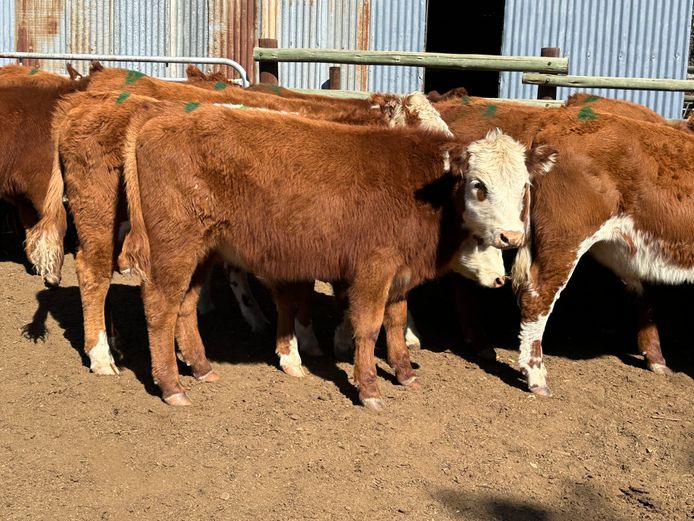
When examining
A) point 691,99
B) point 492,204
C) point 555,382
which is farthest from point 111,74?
point 691,99

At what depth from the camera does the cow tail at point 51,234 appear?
20.4 ft

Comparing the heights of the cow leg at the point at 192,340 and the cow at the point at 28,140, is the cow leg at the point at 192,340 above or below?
below

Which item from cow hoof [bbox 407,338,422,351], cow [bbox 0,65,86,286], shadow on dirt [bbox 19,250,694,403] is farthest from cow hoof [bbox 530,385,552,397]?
cow [bbox 0,65,86,286]

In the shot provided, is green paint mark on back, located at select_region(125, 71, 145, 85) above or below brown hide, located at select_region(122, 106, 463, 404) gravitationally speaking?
above

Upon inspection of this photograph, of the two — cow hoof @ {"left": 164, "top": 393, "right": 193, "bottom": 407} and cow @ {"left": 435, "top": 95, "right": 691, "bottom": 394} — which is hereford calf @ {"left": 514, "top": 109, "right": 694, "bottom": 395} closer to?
cow @ {"left": 435, "top": 95, "right": 691, "bottom": 394}

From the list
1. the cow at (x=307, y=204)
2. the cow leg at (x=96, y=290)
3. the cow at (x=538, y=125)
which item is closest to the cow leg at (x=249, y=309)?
the cow leg at (x=96, y=290)

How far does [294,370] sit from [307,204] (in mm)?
1397

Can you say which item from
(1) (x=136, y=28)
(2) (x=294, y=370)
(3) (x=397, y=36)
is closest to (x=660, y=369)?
(2) (x=294, y=370)

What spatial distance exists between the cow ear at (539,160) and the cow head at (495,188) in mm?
258

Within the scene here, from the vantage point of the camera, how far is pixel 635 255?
653 centimetres

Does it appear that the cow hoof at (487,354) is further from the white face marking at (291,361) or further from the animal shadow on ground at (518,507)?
the animal shadow on ground at (518,507)

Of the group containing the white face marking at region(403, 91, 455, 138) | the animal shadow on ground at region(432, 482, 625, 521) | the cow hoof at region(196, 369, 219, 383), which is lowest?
the animal shadow on ground at region(432, 482, 625, 521)

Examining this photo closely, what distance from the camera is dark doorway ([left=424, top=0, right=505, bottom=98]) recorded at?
19688 mm

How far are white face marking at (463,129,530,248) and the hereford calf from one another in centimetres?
77
